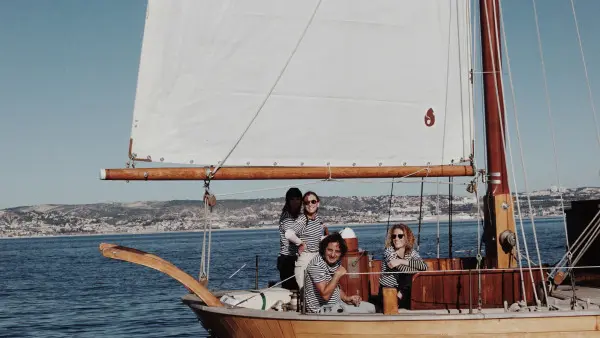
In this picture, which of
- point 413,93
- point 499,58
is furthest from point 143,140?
point 499,58

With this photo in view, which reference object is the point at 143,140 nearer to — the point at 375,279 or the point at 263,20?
the point at 263,20

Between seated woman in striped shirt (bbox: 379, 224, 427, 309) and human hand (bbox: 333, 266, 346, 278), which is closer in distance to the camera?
human hand (bbox: 333, 266, 346, 278)

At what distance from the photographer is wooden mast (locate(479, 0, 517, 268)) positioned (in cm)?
1320

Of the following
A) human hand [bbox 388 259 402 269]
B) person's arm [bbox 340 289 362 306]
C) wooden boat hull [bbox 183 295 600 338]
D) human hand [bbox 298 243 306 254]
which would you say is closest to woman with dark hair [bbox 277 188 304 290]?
human hand [bbox 298 243 306 254]

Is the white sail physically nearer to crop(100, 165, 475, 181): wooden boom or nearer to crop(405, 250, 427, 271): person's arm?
crop(100, 165, 475, 181): wooden boom

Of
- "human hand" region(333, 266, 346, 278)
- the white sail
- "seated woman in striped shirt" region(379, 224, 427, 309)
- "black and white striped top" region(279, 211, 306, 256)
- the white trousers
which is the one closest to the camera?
"human hand" region(333, 266, 346, 278)

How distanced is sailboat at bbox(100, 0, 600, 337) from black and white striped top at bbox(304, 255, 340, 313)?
48.6 inches

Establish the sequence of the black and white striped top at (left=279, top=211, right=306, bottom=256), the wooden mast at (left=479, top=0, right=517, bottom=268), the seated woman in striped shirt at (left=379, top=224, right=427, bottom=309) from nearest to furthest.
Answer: the seated woman in striped shirt at (left=379, top=224, right=427, bottom=309)
the black and white striped top at (left=279, top=211, right=306, bottom=256)
the wooden mast at (left=479, top=0, right=517, bottom=268)

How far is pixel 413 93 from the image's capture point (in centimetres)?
1449

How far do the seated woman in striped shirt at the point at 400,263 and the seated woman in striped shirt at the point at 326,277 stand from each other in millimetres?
847

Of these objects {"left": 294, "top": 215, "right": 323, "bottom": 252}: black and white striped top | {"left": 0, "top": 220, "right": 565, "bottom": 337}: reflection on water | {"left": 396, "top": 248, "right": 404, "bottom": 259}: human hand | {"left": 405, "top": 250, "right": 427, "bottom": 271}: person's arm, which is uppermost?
{"left": 294, "top": 215, "right": 323, "bottom": 252}: black and white striped top

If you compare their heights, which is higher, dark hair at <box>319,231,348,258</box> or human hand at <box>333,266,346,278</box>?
dark hair at <box>319,231,348,258</box>

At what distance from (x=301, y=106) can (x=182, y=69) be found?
2.03m

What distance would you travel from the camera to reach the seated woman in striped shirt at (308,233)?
1273 cm
